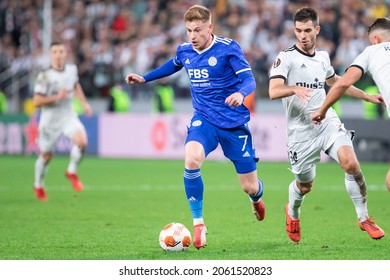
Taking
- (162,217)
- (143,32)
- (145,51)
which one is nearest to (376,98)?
(162,217)

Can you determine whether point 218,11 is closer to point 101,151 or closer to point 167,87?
point 167,87

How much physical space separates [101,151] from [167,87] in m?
2.55

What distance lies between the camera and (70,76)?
15117mm

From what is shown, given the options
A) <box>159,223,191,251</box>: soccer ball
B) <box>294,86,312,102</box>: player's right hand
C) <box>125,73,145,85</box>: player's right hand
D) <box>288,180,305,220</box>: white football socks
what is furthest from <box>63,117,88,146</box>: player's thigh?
<box>294,86,312,102</box>: player's right hand

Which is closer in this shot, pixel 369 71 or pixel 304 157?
pixel 369 71

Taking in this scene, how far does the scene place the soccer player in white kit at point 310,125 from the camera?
29.6ft

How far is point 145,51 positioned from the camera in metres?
25.4

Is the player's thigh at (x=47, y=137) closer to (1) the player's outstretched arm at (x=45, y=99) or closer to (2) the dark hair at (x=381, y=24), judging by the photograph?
(1) the player's outstretched arm at (x=45, y=99)

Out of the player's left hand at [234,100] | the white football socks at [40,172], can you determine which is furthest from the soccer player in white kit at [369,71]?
the white football socks at [40,172]

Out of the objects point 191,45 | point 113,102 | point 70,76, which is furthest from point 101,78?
point 191,45

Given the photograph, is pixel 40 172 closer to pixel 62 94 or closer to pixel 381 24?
pixel 62 94

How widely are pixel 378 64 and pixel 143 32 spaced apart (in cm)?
1851

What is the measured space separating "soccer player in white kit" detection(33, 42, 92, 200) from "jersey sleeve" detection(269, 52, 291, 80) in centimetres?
621

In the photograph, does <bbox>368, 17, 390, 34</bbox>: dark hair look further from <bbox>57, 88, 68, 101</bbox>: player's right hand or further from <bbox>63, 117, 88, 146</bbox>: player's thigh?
<bbox>63, 117, 88, 146</bbox>: player's thigh
